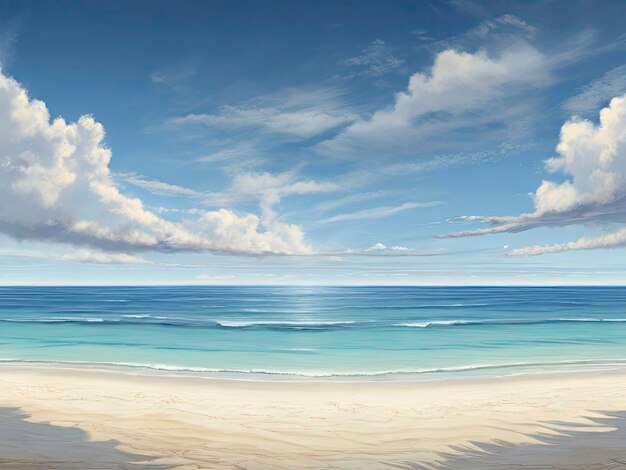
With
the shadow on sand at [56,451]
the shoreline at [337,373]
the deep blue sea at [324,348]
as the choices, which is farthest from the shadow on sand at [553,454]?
the deep blue sea at [324,348]

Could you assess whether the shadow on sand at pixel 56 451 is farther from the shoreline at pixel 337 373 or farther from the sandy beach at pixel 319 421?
the shoreline at pixel 337 373

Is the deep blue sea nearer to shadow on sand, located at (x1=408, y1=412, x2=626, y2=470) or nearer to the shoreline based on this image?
the shoreline

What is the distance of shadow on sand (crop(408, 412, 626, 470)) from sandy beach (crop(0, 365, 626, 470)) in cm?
3

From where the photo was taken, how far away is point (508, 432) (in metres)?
10.1

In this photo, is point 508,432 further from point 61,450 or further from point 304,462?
point 61,450

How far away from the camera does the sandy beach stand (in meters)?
8.48

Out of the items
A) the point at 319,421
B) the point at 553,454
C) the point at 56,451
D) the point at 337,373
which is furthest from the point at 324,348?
the point at 56,451

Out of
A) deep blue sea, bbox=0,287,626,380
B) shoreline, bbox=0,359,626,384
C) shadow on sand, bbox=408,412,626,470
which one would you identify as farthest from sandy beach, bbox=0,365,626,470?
deep blue sea, bbox=0,287,626,380

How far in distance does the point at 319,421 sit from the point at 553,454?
4.49 metres

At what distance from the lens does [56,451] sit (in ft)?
28.4

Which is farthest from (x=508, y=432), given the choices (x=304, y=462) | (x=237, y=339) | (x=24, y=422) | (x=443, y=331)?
(x=443, y=331)

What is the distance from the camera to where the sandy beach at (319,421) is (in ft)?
27.8

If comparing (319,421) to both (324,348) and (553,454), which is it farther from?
(324,348)

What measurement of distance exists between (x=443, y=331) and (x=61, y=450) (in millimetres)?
30532
